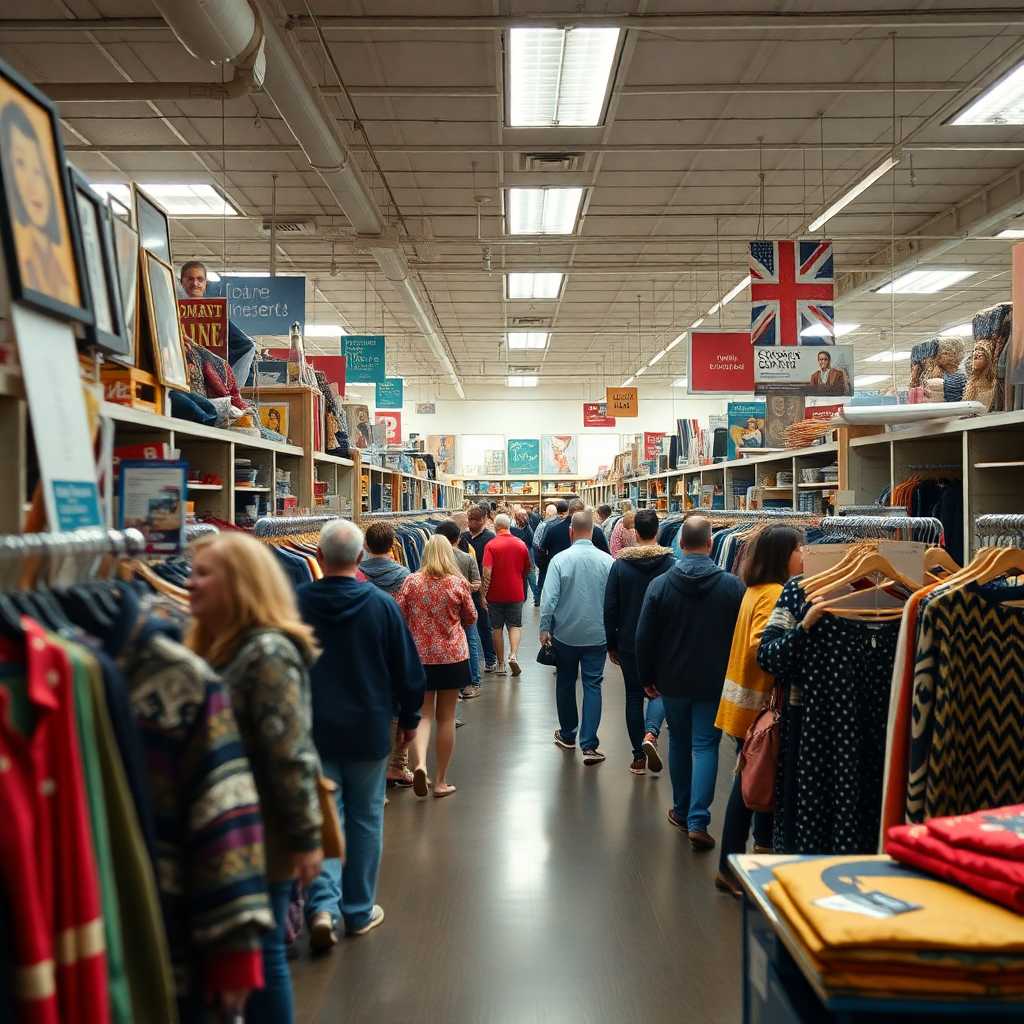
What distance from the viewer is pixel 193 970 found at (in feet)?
5.29

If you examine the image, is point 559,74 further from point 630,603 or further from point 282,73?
point 630,603

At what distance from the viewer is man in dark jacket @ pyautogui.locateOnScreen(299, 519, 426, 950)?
3.90 m

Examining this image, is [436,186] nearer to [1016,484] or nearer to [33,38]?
[33,38]

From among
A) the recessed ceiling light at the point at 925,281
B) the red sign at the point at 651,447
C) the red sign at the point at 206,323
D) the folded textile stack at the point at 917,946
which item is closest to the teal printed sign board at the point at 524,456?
the red sign at the point at 651,447

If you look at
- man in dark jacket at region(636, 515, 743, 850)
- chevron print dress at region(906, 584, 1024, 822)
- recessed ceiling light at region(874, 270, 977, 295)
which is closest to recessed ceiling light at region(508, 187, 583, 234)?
recessed ceiling light at region(874, 270, 977, 295)

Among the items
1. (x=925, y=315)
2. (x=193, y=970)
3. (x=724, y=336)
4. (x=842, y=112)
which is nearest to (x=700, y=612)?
(x=193, y=970)

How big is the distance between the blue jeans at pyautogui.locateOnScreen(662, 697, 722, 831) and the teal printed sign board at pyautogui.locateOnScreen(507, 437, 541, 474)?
26.4 meters

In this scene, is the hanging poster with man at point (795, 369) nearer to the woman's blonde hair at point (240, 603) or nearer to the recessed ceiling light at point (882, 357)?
the woman's blonde hair at point (240, 603)

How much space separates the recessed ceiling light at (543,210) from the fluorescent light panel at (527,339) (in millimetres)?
8871

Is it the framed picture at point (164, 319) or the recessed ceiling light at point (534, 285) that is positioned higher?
the recessed ceiling light at point (534, 285)

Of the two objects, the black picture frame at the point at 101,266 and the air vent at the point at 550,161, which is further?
the air vent at the point at 550,161

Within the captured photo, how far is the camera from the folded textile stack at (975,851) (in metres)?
1.61

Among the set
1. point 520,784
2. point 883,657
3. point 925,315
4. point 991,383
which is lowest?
point 520,784

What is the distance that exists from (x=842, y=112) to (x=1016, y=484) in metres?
7.10
